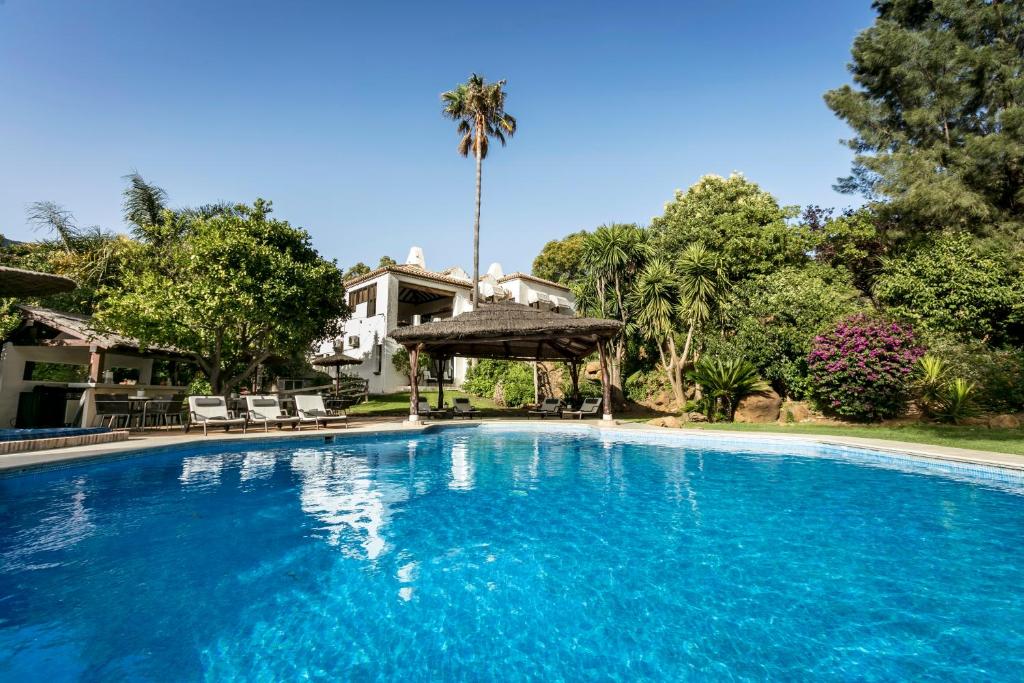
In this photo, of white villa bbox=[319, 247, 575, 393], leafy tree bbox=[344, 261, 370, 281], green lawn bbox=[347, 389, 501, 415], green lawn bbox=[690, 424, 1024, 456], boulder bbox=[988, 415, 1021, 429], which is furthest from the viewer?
leafy tree bbox=[344, 261, 370, 281]

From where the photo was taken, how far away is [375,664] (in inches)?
122

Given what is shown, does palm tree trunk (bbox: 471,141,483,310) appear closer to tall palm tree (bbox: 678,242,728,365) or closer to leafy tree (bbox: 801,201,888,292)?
tall palm tree (bbox: 678,242,728,365)

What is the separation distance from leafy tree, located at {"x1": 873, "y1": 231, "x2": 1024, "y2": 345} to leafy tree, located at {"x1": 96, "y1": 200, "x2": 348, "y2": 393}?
73.7 ft

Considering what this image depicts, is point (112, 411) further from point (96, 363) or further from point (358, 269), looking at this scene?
point (358, 269)

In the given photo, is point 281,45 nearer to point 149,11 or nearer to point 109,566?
point 149,11

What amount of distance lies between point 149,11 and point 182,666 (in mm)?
14315

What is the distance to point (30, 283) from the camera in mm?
9836

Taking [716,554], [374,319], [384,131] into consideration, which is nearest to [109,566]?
[716,554]

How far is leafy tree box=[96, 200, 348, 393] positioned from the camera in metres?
13.7

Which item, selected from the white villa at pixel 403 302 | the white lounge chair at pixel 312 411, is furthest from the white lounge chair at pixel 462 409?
the white villa at pixel 403 302

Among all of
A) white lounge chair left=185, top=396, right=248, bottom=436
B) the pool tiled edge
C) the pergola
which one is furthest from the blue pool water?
the pergola

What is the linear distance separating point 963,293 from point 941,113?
9.52m

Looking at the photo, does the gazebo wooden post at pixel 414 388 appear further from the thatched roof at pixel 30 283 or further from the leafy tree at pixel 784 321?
the leafy tree at pixel 784 321

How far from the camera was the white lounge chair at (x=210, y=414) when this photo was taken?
12.3 metres
